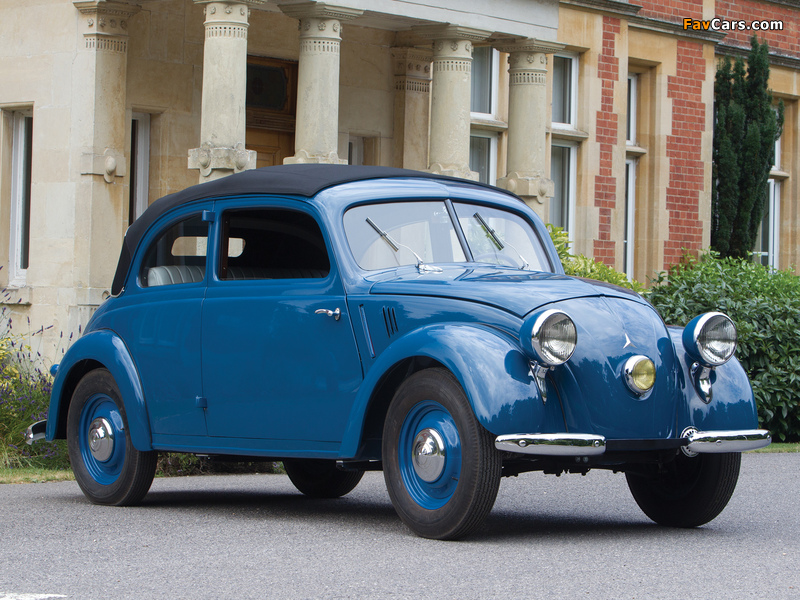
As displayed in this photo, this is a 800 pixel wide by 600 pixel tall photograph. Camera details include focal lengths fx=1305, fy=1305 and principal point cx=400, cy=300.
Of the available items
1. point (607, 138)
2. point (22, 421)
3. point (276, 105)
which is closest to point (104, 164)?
point (276, 105)

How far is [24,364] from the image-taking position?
1336cm

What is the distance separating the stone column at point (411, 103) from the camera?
17094 mm

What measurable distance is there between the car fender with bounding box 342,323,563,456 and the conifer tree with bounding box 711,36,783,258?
15739mm

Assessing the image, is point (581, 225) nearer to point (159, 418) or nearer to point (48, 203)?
point (48, 203)

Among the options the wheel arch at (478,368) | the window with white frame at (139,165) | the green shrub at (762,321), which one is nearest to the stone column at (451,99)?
the green shrub at (762,321)

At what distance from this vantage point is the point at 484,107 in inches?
747

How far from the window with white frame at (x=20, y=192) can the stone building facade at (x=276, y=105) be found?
2cm

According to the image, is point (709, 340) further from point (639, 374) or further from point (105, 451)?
point (105, 451)

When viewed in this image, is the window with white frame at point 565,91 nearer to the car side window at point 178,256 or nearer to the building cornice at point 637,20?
the building cornice at point 637,20

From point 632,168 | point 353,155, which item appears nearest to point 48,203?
point 353,155

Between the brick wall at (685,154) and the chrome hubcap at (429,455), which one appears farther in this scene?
the brick wall at (685,154)

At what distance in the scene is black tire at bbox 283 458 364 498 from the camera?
851 centimetres

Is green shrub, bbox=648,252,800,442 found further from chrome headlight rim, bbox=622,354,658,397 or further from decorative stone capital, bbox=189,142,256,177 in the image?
chrome headlight rim, bbox=622,354,658,397

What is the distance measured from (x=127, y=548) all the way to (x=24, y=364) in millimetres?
7684
